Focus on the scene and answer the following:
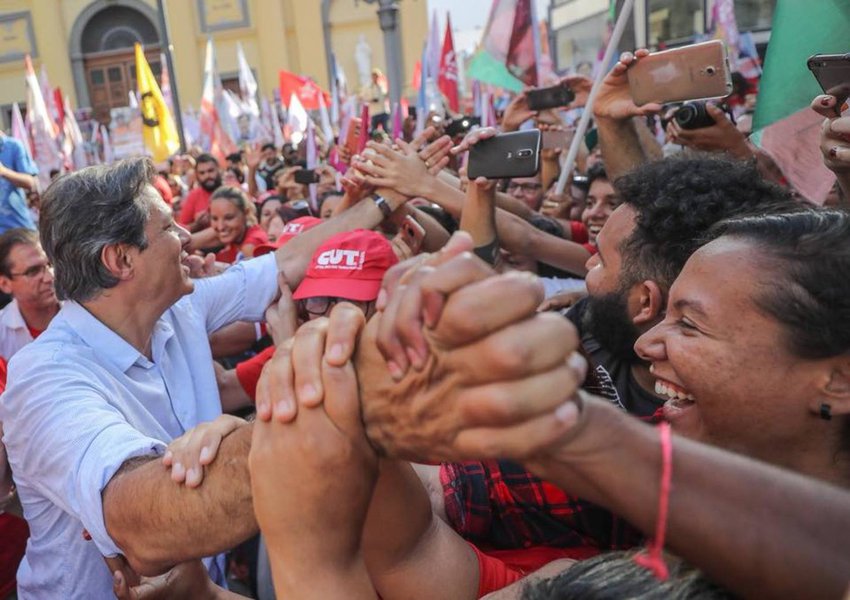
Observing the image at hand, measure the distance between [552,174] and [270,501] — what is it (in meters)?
4.44

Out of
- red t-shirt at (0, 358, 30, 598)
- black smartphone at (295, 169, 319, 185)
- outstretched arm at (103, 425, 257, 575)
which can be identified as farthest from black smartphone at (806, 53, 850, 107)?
black smartphone at (295, 169, 319, 185)

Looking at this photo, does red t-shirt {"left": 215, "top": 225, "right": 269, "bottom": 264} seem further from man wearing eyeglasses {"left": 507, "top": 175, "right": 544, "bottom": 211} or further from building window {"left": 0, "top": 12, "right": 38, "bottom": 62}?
building window {"left": 0, "top": 12, "right": 38, "bottom": 62}

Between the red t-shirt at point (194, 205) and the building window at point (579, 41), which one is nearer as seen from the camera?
the red t-shirt at point (194, 205)

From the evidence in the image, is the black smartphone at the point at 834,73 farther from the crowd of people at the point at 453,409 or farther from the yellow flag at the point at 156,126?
the yellow flag at the point at 156,126

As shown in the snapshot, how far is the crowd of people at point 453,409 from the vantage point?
0.76 meters

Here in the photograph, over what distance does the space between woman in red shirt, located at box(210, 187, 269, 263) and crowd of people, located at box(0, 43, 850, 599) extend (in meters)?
2.55

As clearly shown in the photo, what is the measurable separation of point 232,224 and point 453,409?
191 inches

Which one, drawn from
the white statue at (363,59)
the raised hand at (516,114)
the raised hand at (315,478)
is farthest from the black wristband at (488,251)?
the white statue at (363,59)

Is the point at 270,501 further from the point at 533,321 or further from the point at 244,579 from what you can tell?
the point at 244,579

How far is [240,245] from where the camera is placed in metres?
5.41

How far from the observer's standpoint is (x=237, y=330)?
336 cm

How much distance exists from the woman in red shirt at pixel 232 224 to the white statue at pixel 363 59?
20509 millimetres

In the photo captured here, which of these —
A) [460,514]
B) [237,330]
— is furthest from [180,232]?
[460,514]

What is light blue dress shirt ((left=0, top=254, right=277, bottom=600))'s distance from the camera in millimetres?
1425
